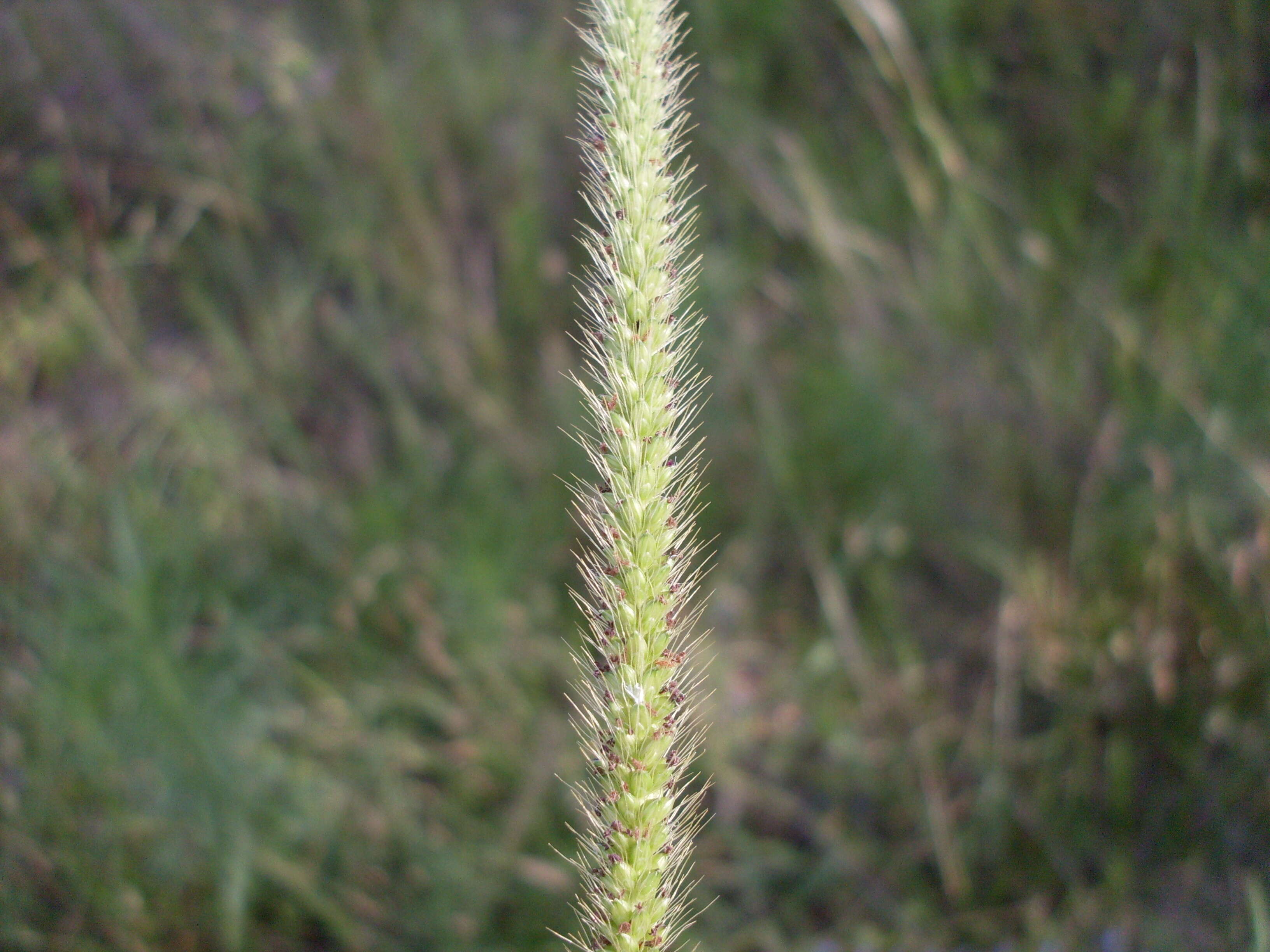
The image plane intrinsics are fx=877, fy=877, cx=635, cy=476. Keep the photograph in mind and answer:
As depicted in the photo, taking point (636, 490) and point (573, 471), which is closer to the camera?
point (636, 490)

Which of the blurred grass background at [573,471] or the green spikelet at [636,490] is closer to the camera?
the green spikelet at [636,490]

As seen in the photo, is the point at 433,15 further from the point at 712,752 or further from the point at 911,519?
the point at 712,752

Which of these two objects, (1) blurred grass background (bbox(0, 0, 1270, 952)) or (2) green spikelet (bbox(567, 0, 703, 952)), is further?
(1) blurred grass background (bbox(0, 0, 1270, 952))

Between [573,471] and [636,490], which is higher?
[573,471]

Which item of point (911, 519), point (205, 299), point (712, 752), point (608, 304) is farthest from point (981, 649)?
point (205, 299)
